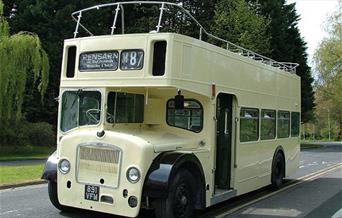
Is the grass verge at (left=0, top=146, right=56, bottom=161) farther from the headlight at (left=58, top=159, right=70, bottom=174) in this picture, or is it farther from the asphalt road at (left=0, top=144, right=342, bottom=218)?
the headlight at (left=58, top=159, right=70, bottom=174)

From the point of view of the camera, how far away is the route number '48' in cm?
863

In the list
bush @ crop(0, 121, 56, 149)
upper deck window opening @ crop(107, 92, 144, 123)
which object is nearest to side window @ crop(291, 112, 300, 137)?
upper deck window opening @ crop(107, 92, 144, 123)

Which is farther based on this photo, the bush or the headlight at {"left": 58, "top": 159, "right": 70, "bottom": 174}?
the bush

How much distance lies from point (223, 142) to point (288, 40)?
128ft

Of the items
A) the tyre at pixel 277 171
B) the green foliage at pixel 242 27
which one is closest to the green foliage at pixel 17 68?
the green foliage at pixel 242 27

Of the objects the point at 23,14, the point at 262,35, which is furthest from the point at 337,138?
the point at 23,14

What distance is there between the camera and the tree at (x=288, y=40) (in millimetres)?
44875

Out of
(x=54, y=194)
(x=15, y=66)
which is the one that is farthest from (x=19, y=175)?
(x=15, y=66)

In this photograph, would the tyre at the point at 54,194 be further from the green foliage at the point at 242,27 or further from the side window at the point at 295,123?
the green foliage at the point at 242,27

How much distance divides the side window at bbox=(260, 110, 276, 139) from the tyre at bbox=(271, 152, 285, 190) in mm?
727

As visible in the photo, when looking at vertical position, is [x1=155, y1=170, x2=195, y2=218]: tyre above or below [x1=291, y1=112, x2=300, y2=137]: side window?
below

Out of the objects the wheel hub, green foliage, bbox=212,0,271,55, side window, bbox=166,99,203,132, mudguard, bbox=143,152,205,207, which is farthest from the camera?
green foliage, bbox=212,0,271,55

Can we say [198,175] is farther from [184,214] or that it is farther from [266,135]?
[266,135]

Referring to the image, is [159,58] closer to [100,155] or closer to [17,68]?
[100,155]
